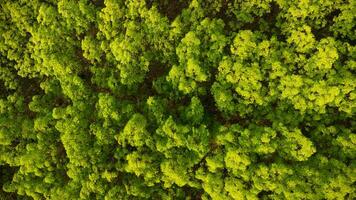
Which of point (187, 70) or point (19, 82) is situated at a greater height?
point (187, 70)

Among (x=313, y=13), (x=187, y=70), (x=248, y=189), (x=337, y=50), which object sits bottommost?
(x=248, y=189)

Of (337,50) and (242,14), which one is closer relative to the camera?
(337,50)

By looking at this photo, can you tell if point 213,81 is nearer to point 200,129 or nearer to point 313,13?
point 200,129

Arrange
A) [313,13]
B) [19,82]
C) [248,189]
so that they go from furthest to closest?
[19,82] → [313,13] → [248,189]

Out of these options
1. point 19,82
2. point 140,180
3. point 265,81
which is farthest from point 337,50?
point 19,82

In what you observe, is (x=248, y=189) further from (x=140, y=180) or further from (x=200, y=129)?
(x=140, y=180)

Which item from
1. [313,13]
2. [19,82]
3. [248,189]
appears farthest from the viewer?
[19,82]

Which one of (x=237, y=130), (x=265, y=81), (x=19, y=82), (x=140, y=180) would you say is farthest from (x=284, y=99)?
(x=19, y=82)
